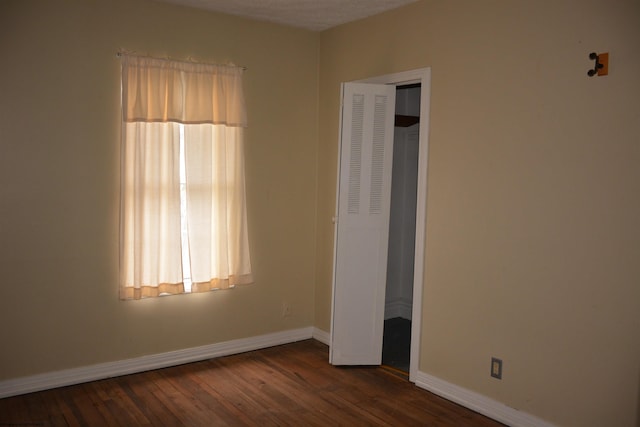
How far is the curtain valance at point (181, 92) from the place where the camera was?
3.79 meters

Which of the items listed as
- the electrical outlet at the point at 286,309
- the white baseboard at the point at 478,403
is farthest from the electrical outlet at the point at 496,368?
the electrical outlet at the point at 286,309

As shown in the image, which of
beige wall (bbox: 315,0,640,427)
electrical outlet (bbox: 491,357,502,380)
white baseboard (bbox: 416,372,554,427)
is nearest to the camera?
beige wall (bbox: 315,0,640,427)

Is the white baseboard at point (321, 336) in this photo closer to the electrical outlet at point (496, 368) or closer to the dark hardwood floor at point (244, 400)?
the dark hardwood floor at point (244, 400)

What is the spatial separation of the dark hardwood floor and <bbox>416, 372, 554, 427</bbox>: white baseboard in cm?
5

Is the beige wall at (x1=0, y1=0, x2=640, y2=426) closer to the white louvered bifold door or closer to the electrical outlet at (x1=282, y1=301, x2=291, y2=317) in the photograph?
the electrical outlet at (x1=282, y1=301, x2=291, y2=317)

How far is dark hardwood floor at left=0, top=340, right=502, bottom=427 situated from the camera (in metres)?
3.29

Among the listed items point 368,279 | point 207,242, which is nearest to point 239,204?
point 207,242

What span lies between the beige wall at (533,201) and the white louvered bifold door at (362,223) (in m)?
0.41

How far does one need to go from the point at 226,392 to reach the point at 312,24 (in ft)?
9.56

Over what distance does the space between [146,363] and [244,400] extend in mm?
916

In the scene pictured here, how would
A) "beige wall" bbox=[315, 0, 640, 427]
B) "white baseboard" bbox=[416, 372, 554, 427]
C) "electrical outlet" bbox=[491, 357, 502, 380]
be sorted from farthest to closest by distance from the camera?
"electrical outlet" bbox=[491, 357, 502, 380] < "white baseboard" bbox=[416, 372, 554, 427] < "beige wall" bbox=[315, 0, 640, 427]

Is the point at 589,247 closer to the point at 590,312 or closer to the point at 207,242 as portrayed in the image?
the point at 590,312

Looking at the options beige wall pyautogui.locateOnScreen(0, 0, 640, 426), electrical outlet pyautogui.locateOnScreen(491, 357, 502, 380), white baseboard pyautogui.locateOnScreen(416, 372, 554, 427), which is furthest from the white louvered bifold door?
electrical outlet pyautogui.locateOnScreen(491, 357, 502, 380)

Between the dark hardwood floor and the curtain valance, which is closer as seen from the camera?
A: the dark hardwood floor
